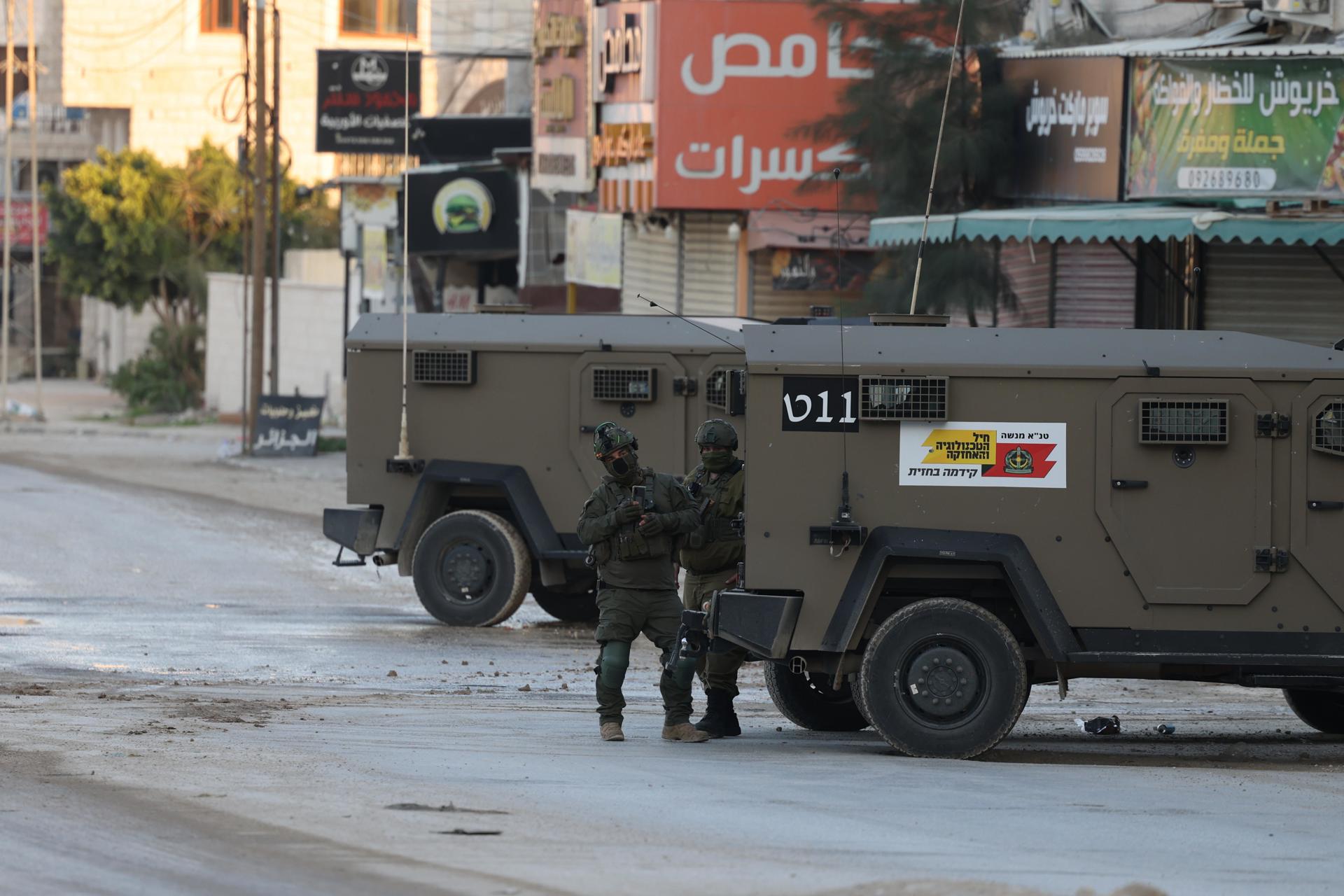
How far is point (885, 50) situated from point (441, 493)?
30.0 ft

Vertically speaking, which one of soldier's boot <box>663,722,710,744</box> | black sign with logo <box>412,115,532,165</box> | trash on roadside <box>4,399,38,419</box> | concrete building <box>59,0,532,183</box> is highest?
concrete building <box>59,0,532,183</box>

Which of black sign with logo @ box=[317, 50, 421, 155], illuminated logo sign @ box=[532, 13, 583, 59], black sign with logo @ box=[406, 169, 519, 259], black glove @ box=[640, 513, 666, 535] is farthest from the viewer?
black sign with logo @ box=[317, 50, 421, 155]

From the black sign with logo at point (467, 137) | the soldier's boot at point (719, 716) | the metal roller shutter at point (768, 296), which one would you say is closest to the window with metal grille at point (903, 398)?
the soldier's boot at point (719, 716)

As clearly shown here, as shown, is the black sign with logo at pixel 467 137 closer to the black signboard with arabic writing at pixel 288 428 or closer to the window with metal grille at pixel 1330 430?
the black signboard with arabic writing at pixel 288 428

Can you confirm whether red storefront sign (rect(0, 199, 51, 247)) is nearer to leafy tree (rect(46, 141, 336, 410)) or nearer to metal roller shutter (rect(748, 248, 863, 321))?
leafy tree (rect(46, 141, 336, 410))

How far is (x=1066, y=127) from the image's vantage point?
19672 millimetres

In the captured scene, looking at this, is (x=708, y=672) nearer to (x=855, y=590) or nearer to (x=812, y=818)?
(x=855, y=590)

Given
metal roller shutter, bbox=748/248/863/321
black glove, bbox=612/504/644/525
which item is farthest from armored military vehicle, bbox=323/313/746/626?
metal roller shutter, bbox=748/248/863/321

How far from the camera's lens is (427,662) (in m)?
13.3

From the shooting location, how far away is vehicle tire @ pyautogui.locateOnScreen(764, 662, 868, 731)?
10812mm

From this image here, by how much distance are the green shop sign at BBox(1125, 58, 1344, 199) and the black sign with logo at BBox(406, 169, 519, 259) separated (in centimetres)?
1897

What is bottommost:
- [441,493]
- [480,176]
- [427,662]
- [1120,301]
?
[427,662]

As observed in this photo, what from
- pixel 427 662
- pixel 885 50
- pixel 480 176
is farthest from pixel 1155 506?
pixel 480 176

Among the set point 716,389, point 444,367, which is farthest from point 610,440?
point 444,367
